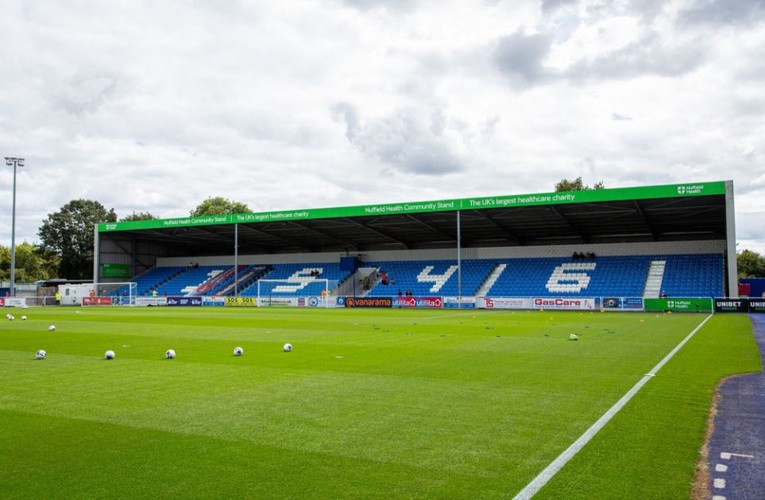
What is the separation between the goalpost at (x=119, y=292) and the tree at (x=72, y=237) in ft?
73.3

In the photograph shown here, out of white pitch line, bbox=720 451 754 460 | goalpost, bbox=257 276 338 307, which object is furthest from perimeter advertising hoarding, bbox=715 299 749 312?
white pitch line, bbox=720 451 754 460

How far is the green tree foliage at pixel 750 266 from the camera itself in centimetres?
10406

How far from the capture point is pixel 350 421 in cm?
747

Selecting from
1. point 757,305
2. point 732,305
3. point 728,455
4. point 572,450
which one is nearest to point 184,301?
point 732,305

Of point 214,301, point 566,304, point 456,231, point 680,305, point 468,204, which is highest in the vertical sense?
point 468,204

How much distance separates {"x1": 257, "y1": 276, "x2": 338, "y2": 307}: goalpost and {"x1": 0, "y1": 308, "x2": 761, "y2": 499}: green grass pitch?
34.3 metres

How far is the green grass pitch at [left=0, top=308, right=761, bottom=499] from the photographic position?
5.21 metres

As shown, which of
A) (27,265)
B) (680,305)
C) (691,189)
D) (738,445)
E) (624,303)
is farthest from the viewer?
(27,265)

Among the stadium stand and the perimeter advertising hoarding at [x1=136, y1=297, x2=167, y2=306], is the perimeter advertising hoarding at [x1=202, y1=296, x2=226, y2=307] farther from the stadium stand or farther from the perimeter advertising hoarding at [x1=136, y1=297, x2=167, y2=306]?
the perimeter advertising hoarding at [x1=136, y1=297, x2=167, y2=306]

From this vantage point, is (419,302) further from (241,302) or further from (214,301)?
(214,301)

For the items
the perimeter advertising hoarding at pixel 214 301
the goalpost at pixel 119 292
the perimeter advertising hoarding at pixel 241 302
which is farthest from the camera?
the goalpost at pixel 119 292

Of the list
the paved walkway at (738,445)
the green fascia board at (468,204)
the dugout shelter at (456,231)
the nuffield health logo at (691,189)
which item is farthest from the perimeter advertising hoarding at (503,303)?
the paved walkway at (738,445)

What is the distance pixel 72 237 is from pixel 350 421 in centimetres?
8581

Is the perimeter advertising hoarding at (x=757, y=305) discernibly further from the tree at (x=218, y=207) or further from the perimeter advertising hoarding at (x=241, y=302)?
the tree at (x=218, y=207)
